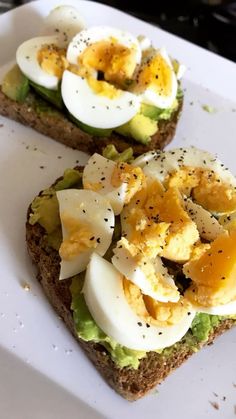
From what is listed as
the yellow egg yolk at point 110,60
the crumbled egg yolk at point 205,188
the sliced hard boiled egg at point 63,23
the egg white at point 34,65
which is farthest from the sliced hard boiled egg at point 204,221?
the sliced hard boiled egg at point 63,23

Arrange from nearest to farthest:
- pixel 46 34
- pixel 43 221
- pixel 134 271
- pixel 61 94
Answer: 1. pixel 134 271
2. pixel 43 221
3. pixel 61 94
4. pixel 46 34

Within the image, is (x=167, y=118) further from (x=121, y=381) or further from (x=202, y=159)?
(x=121, y=381)

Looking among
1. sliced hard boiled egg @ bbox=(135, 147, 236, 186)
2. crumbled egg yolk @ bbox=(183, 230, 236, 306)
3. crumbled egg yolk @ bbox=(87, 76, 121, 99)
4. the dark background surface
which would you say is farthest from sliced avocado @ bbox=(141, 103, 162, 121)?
the dark background surface

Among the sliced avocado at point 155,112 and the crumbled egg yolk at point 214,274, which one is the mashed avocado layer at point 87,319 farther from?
the sliced avocado at point 155,112

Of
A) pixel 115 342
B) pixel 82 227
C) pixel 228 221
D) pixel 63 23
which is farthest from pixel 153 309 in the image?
pixel 63 23

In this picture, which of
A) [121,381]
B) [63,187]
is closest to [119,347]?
[121,381]

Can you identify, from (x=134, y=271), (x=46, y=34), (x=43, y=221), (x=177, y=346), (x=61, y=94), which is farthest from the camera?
(x=46, y=34)

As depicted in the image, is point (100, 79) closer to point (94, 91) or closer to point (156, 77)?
point (94, 91)
